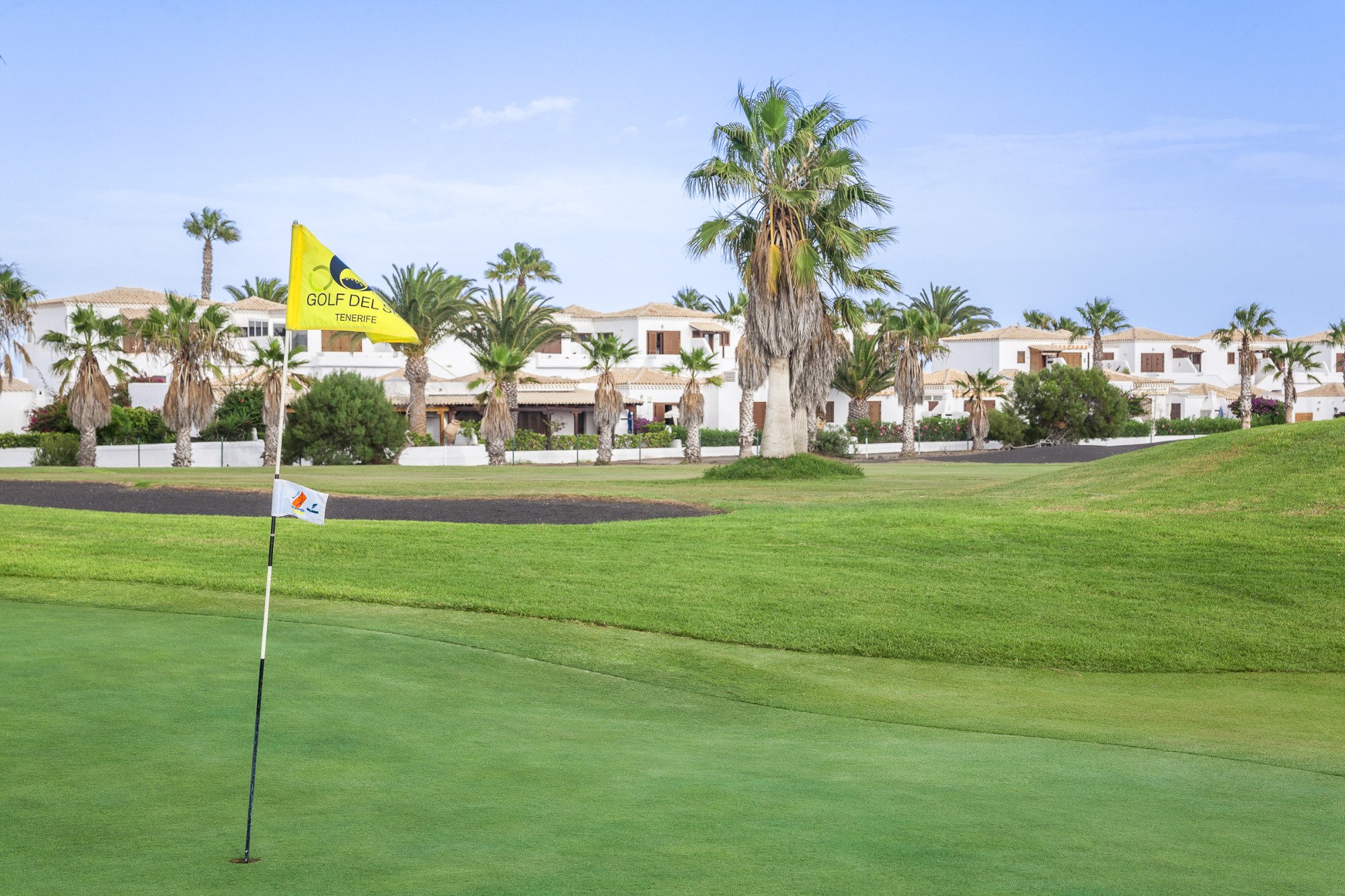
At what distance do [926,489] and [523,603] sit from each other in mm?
18382

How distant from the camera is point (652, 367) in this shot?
83.6m

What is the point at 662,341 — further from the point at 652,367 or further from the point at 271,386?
the point at 271,386

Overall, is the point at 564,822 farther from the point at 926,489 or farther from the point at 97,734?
the point at 926,489

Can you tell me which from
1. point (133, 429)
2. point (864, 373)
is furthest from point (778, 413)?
point (864, 373)

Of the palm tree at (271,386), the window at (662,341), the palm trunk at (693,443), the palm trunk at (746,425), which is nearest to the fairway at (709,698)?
the palm tree at (271,386)

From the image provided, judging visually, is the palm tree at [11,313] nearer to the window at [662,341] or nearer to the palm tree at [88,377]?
the palm tree at [88,377]

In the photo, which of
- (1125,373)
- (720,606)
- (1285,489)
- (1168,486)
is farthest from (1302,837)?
(1125,373)

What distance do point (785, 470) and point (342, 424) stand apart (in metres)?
20.2

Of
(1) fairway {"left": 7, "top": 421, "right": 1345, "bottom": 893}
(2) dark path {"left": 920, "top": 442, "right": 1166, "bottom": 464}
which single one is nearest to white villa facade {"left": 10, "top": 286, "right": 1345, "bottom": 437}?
(2) dark path {"left": 920, "top": 442, "right": 1166, "bottom": 464}

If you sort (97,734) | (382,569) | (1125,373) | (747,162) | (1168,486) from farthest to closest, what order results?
(1125,373)
(747,162)
(1168,486)
(382,569)
(97,734)

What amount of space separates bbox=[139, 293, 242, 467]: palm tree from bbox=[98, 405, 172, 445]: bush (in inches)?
236

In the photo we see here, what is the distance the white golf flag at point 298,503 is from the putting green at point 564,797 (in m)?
1.42

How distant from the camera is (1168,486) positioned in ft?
72.9

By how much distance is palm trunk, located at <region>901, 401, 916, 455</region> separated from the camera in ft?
214
